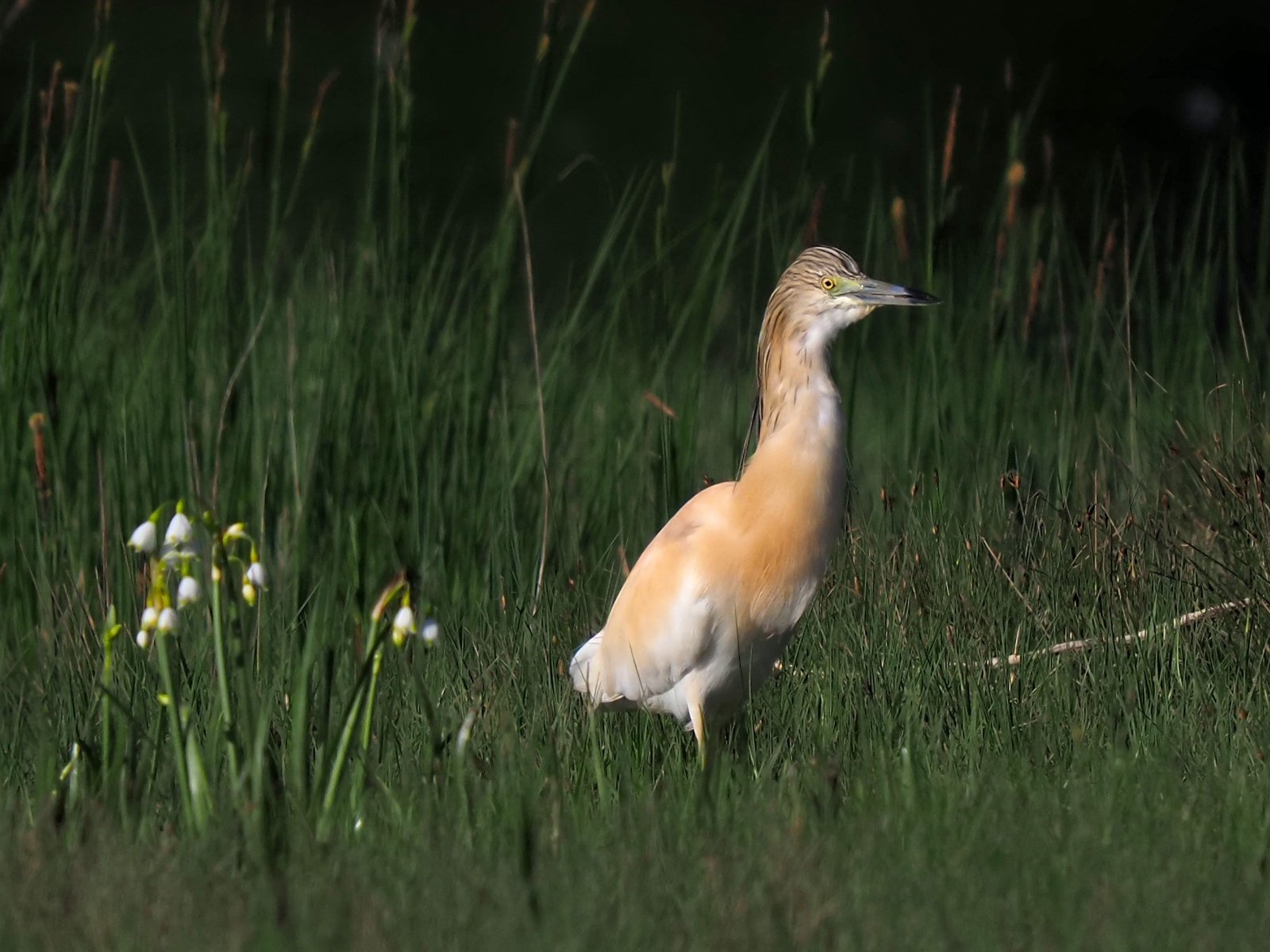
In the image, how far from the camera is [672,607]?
120 inches

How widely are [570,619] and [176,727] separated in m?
1.41

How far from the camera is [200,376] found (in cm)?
404

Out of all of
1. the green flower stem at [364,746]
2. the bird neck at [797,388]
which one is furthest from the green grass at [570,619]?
the bird neck at [797,388]

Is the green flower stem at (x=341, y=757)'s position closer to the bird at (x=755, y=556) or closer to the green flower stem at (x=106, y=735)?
the green flower stem at (x=106, y=735)

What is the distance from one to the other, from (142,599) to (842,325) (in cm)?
171

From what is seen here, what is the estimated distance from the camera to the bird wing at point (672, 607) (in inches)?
119

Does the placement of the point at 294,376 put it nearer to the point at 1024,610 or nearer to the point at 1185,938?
the point at 1024,610

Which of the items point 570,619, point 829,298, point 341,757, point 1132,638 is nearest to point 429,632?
point 341,757

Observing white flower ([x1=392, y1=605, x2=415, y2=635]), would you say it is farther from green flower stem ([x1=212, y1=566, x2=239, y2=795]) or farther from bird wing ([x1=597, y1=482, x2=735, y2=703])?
bird wing ([x1=597, y1=482, x2=735, y2=703])

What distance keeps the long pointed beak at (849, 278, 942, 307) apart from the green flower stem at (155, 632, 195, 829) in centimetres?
145

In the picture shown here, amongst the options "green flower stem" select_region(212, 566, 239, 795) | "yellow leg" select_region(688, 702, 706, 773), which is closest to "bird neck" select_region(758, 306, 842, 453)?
"yellow leg" select_region(688, 702, 706, 773)

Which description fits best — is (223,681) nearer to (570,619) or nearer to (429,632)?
(429,632)

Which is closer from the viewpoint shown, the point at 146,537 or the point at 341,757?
the point at 146,537

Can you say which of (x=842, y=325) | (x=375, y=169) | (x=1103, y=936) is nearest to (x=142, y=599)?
(x=375, y=169)
